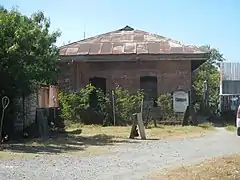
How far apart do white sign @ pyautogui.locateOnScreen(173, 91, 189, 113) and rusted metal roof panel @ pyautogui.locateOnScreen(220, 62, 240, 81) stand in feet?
65.7

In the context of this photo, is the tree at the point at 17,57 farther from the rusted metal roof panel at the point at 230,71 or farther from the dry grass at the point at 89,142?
the rusted metal roof panel at the point at 230,71

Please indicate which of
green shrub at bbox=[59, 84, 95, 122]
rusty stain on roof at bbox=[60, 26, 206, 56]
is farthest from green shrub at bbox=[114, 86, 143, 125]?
rusty stain on roof at bbox=[60, 26, 206, 56]

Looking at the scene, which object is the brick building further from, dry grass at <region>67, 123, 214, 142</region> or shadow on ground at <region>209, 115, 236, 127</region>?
dry grass at <region>67, 123, 214, 142</region>

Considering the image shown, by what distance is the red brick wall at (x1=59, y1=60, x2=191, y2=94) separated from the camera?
2783cm

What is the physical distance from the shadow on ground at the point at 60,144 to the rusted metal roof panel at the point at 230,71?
95.5 ft

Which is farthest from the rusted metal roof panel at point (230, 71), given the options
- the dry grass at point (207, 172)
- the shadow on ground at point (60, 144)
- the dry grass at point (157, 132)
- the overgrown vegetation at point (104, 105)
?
the dry grass at point (207, 172)

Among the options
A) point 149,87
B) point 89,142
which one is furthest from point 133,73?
point 89,142

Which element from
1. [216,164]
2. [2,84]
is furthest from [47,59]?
[216,164]

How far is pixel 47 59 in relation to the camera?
21609 millimetres

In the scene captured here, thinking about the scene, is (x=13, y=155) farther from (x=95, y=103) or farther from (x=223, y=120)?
(x=223, y=120)

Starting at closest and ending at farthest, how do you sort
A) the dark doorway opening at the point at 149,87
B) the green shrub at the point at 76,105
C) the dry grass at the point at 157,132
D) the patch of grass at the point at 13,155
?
the patch of grass at the point at 13,155 < the dry grass at the point at 157,132 < the green shrub at the point at 76,105 < the dark doorway opening at the point at 149,87

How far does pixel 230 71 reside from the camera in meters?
48.2

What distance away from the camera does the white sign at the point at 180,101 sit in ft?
86.9

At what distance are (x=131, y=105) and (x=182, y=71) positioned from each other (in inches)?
161
